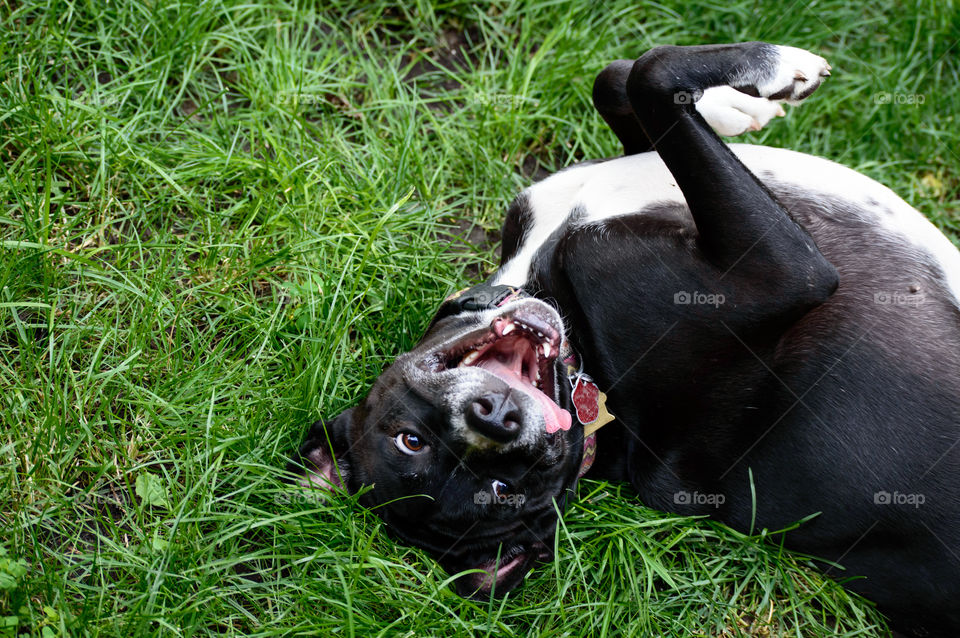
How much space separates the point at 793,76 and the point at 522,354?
5.46 ft

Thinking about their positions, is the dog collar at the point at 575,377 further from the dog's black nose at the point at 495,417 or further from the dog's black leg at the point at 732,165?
the dog's black leg at the point at 732,165

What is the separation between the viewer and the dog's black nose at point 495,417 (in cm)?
322

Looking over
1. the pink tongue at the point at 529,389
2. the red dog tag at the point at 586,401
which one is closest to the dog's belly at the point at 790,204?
the pink tongue at the point at 529,389

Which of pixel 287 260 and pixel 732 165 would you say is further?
pixel 287 260

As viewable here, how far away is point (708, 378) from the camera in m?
3.55

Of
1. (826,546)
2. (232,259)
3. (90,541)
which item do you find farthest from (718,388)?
(90,541)

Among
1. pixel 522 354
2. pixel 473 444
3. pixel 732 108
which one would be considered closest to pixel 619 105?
pixel 732 108

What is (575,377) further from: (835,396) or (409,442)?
(835,396)

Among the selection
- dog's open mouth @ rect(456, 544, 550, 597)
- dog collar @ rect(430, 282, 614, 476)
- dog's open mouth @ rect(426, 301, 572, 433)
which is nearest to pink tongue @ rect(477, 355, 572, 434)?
dog's open mouth @ rect(426, 301, 572, 433)

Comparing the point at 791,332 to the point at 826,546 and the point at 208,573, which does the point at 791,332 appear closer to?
the point at 826,546

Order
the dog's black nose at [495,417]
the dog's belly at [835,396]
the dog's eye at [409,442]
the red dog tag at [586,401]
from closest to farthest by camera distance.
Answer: the dog's black nose at [495,417] < the dog's belly at [835,396] < the dog's eye at [409,442] < the red dog tag at [586,401]

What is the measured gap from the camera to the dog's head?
11.0 ft

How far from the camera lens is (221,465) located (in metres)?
3.71

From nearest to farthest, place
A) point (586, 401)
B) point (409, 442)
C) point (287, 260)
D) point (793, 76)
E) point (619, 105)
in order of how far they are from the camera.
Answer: point (409, 442) → point (586, 401) → point (793, 76) → point (619, 105) → point (287, 260)
